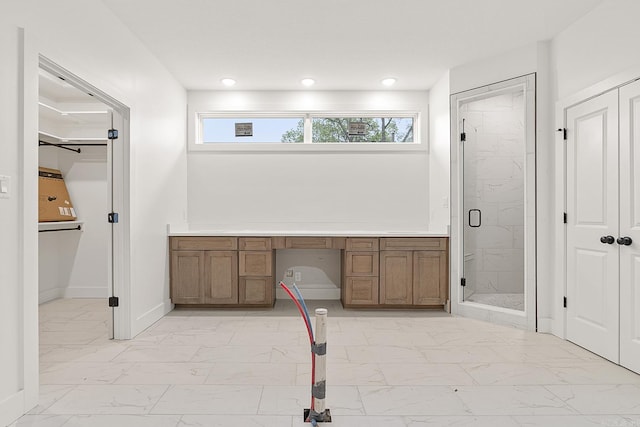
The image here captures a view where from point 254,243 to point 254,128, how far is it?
1.64m

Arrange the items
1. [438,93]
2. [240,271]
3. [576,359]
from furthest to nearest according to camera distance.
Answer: [438,93] < [240,271] < [576,359]

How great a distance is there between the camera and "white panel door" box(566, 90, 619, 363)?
2.89 metres

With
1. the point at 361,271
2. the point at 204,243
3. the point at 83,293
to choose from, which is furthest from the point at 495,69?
the point at 83,293

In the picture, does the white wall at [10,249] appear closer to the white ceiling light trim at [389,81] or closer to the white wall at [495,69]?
the white ceiling light trim at [389,81]

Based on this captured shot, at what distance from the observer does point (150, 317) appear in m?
3.83

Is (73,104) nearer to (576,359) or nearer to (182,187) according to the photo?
(182,187)

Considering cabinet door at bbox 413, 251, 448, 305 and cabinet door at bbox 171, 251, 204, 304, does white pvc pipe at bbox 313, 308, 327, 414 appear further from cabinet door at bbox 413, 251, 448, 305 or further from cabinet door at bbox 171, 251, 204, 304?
cabinet door at bbox 171, 251, 204, 304

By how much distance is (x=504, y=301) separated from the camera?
468 centimetres

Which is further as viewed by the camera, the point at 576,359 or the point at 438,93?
the point at 438,93

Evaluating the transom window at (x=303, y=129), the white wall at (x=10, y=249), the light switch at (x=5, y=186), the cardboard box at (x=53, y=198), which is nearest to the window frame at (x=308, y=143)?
the transom window at (x=303, y=129)

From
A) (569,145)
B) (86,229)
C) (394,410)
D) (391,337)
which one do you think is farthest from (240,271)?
(569,145)

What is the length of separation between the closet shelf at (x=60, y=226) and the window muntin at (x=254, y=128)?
1874 millimetres

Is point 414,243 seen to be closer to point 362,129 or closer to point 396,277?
point 396,277

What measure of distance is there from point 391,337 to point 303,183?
→ 234 centimetres
